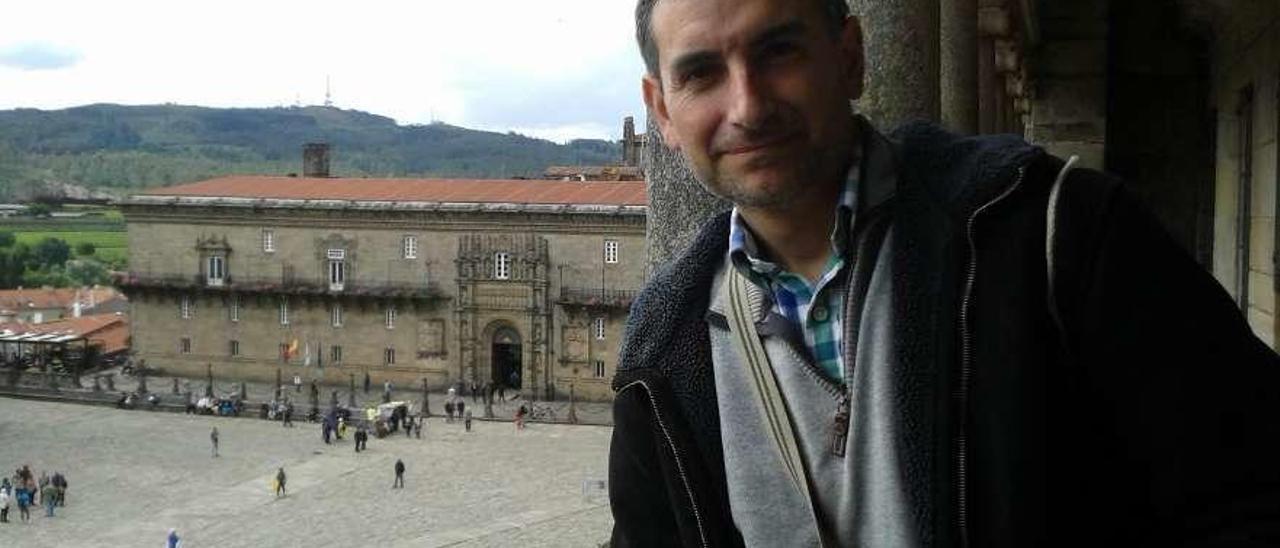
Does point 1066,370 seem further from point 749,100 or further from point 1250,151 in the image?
point 1250,151

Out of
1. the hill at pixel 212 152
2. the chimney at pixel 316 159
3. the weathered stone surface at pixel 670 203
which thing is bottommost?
the weathered stone surface at pixel 670 203

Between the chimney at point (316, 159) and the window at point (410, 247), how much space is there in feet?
43.9

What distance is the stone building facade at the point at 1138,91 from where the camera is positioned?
9.83 feet

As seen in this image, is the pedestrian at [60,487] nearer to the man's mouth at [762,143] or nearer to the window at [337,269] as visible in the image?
the window at [337,269]

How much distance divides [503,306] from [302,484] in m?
14.4

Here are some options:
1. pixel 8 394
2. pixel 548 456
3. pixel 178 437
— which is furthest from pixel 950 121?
pixel 8 394

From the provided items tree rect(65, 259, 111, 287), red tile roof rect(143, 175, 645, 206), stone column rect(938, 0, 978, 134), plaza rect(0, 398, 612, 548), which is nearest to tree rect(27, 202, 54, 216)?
tree rect(65, 259, 111, 287)

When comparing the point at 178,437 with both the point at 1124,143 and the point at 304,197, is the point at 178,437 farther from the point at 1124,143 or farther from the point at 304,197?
the point at 1124,143

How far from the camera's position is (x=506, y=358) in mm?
41969

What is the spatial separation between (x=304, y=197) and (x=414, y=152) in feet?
459

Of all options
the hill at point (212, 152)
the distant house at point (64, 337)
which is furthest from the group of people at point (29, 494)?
the hill at point (212, 152)

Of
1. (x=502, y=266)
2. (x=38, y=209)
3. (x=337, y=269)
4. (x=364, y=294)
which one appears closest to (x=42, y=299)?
(x=337, y=269)

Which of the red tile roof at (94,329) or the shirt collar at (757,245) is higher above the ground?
the shirt collar at (757,245)

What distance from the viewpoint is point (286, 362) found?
43.0 meters
